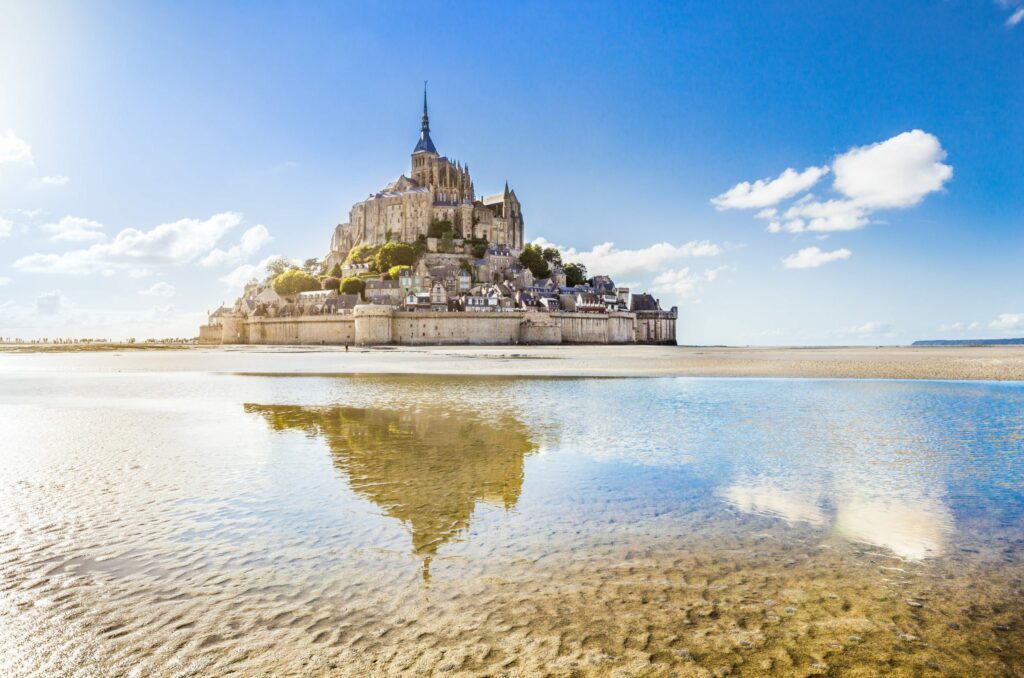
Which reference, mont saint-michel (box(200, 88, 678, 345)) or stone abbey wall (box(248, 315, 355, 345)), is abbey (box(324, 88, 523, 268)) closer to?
mont saint-michel (box(200, 88, 678, 345))

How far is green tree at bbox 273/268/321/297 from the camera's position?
263 feet

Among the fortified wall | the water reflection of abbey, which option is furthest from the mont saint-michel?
the water reflection of abbey

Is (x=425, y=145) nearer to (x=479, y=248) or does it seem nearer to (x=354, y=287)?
(x=479, y=248)

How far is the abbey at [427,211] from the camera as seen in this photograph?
85750 millimetres

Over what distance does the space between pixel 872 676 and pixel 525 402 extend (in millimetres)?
11539

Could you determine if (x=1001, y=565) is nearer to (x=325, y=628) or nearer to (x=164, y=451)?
(x=325, y=628)

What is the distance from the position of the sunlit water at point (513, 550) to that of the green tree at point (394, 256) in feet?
231

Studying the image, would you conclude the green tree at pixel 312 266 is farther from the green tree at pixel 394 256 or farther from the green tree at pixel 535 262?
the green tree at pixel 535 262

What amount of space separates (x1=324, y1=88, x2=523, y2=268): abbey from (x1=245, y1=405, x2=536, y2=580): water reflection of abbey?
7626 cm

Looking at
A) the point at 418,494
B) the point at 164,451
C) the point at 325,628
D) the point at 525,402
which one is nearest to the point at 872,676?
the point at 325,628

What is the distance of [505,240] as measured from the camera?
304ft

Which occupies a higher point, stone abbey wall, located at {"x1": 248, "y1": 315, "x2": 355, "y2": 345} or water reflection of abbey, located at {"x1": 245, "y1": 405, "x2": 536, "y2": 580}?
stone abbey wall, located at {"x1": 248, "y1": 315, "x2": 355, "y2": 345}

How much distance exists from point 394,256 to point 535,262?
810 inches

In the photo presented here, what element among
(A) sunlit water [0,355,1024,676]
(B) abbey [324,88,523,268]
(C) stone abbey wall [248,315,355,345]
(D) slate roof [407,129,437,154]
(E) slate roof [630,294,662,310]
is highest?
(D) slate roof [407,129,437,154]
